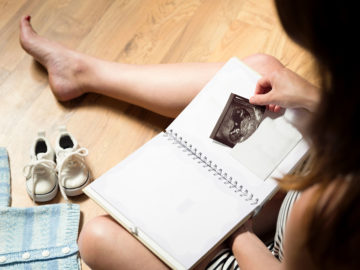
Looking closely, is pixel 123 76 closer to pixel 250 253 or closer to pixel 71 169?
pixel 71 169

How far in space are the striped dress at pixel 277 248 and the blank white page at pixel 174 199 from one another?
0.04m

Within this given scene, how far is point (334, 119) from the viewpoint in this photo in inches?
17.6

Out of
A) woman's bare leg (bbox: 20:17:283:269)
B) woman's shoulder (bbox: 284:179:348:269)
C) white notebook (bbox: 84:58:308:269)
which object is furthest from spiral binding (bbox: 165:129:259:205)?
woman's shoulder (bbox: 284:179:348:269)

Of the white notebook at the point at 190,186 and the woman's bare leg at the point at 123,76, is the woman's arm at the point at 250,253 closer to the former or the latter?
the white notebook at the point at 190,186

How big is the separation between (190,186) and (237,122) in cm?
18

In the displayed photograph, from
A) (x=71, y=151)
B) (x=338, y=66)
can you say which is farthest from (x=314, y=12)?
(x=71, y=151)

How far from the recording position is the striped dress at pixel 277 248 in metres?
0.80

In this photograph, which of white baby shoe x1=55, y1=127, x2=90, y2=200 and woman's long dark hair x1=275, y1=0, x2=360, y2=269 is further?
white baby shoe x1=55, y1=127, x2=90, y2=200

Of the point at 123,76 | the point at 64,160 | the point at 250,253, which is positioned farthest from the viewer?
the point at 123,76

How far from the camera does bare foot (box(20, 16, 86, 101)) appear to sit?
125 centimetres

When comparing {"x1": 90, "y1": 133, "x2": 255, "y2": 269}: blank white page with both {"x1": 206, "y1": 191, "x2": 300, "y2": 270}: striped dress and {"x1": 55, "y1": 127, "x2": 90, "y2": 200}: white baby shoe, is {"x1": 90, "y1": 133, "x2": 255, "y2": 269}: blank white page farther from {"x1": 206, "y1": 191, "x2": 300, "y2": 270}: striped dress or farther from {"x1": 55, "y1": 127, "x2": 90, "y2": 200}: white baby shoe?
{"x1": 55, "y1": 127, "x2": 90, "y2": 200}: white baby shoe

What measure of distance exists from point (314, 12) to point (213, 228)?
521 millimetres

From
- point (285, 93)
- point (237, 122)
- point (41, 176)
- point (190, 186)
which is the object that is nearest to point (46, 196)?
point (41, 176)

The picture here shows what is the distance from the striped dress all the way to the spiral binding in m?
0.06
